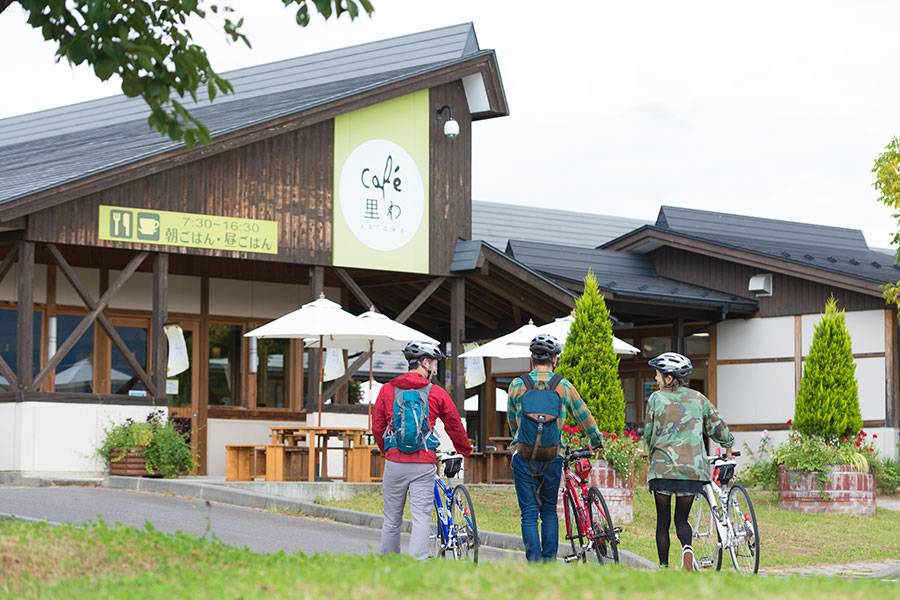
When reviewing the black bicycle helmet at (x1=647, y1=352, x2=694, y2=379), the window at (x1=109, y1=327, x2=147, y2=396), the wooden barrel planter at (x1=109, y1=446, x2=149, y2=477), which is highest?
the window at (x1=109, y1=327, x2=147, y2=396)

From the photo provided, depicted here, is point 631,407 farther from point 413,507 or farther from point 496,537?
point 413,507

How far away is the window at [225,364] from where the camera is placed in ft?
77.3

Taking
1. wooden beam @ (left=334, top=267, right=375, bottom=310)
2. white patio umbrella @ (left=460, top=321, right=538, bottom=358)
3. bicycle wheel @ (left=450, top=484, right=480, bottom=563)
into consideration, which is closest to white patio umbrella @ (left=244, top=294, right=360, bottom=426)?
wooden beam @ (left=334, top=267, right=375, bottom=310)

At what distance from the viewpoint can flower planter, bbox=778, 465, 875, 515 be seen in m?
19.7

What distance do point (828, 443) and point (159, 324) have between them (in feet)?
29.4

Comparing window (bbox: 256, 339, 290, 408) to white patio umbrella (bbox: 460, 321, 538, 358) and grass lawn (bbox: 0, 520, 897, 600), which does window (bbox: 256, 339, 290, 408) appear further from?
grass lawn (bbox: 0, 520, 897, 600)

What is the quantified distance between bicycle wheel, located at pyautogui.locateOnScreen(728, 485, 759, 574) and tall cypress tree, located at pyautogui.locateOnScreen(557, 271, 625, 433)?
6.03 metres

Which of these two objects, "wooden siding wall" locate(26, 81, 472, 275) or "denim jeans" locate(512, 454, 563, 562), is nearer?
"denim jeans" locate(512, 454, 563, 562)

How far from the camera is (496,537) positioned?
14.7m

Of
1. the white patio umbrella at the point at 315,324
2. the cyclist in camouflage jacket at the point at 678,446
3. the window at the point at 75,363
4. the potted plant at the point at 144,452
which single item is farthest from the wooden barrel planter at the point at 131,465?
the cyclist in camouflage jacket at the point at 678,446

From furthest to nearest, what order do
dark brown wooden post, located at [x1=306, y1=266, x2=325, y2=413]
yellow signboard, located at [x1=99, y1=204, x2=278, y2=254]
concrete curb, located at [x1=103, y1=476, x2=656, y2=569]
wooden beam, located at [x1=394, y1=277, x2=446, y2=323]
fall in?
wooden beam, located at [x1=394, y1=277, x2=446, y2=323], dark brown wooden post, located at [x1=306, y1=266, x2=325, y2=413], yellow signboard, located at [x1=99, y1=204, x2=278, y2=254], concrete curb, located at [x1=103, y1=476, x2=656, y2=569]

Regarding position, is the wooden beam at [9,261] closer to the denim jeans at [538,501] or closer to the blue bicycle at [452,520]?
the blue bicycle at [452,520]

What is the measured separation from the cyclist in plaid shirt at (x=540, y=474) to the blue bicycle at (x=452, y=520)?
443 mm

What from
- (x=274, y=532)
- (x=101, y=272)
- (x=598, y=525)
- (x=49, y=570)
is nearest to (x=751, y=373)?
(x=101, y=272)
